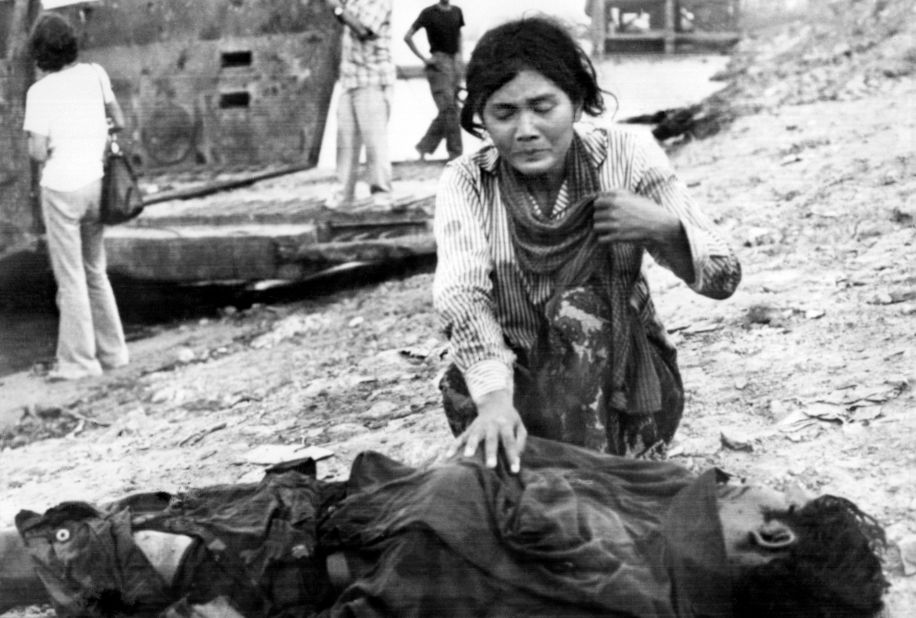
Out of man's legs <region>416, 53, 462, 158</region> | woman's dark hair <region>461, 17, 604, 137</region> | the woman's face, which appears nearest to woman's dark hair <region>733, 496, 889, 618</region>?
the woman's face

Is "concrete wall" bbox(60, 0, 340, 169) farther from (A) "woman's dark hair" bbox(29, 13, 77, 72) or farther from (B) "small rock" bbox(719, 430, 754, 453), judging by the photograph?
(B) "small rock" bbox(719, 430, 754, 453)

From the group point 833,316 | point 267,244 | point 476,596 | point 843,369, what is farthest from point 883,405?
point 267,244

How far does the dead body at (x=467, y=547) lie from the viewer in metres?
2.25

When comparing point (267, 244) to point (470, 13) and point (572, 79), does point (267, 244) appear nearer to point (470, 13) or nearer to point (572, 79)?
point (470, 13)

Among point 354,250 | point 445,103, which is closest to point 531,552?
point 354,250

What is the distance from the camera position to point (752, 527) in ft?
7.71

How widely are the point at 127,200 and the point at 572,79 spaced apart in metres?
3.78

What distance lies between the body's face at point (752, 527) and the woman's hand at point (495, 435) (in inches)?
16.9

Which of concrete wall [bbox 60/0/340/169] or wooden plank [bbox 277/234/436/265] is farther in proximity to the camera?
concrete wall [bbox 60/0/340/169]

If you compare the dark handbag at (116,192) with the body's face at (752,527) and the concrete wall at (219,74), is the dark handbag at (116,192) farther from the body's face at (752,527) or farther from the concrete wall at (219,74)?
the body's face at (752,527)

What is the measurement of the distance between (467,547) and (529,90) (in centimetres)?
112

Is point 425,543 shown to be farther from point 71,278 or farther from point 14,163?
point 14,163

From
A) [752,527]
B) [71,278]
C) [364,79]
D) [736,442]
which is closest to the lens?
[752,527]

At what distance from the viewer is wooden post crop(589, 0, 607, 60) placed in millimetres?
15685
